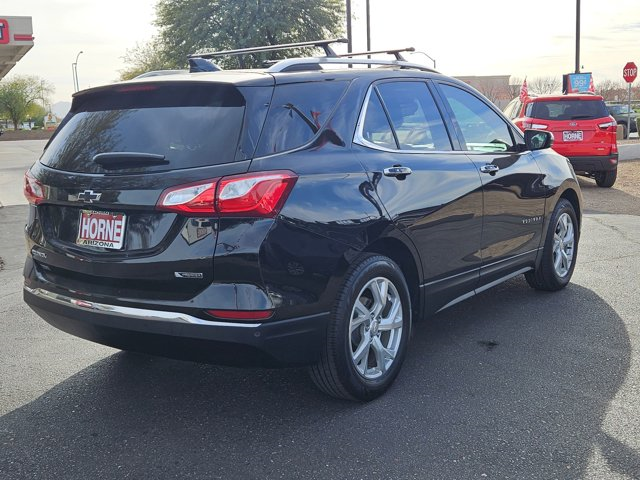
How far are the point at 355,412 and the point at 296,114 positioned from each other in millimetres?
1540

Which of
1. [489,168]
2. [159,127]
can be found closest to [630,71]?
[489,168]

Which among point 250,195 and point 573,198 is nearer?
point 250,195

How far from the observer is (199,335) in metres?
3.08

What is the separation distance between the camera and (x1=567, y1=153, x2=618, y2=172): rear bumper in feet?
42.3

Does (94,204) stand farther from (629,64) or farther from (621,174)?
(629,64)

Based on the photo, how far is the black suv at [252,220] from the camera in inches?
121

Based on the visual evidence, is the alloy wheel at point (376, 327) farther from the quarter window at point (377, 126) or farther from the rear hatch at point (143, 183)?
the rear hatch at point (143, 183)

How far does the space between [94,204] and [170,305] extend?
0.63m

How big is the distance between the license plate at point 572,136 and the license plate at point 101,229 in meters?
11.2

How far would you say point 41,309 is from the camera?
11.9 feet

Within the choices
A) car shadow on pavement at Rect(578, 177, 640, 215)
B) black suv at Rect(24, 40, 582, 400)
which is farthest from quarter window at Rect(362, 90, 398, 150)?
car shadow on pavement at Rect(578, 177, 640, 215)

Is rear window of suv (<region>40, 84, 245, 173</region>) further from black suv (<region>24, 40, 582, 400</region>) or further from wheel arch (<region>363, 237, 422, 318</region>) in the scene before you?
wheel arch (<region>363, 237, 422, 318</region>)

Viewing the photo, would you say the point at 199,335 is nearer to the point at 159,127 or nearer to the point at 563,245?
the point at 159,127

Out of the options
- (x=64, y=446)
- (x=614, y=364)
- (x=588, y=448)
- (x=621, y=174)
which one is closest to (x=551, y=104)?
(x=621, y=174)
